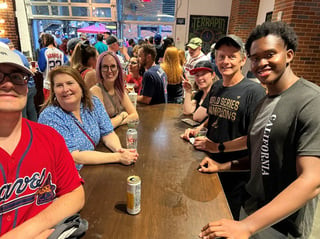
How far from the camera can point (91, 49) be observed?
11.1 feet

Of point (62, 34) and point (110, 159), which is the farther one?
point (62, 34)

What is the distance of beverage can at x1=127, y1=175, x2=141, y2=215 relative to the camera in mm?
1088

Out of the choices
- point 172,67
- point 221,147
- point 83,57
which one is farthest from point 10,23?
point 221,147

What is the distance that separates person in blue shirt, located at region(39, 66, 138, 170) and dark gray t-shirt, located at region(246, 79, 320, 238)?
800mm

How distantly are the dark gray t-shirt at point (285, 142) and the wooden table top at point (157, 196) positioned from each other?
0.25 m

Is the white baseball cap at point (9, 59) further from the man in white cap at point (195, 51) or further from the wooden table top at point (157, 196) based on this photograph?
the man in white cap at point (195, 51)

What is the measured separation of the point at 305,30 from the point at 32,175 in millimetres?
5293

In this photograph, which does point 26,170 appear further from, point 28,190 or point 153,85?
point 153,85

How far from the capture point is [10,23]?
23.9ft

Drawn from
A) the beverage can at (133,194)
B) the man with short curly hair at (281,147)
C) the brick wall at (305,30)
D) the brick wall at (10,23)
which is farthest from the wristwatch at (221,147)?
the brick wall at (10,23)

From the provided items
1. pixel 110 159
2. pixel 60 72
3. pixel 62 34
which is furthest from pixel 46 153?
pixel 62 34

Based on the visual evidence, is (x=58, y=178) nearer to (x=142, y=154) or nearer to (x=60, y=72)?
(x=142, y=154)

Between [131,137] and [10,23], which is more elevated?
[10,23]

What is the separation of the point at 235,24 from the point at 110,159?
760cm
